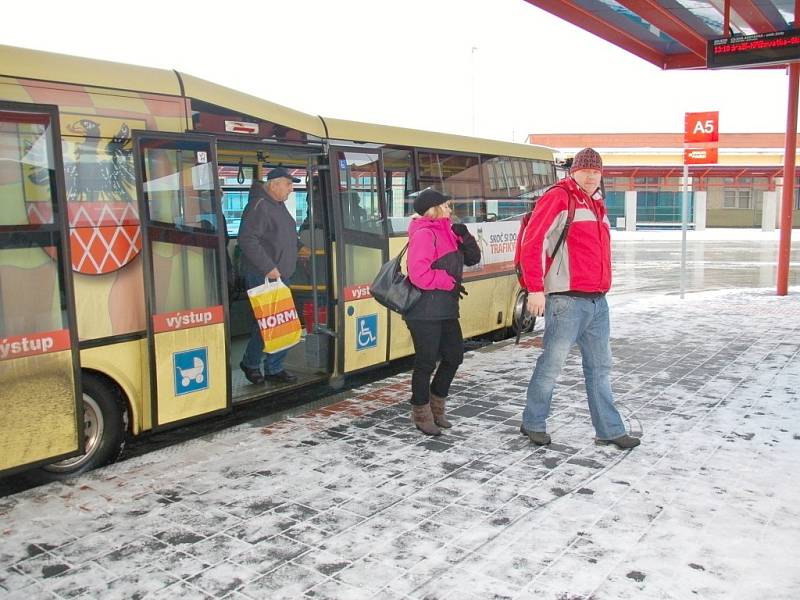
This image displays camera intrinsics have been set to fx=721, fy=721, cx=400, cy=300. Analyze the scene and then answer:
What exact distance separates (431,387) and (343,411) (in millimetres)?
970

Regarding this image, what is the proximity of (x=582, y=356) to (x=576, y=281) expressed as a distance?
59 cm

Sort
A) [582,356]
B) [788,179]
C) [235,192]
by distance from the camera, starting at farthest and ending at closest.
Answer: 1. [788,179]
2. [235,192]
3. [582,356]

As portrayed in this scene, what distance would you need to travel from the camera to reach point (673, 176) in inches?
1683

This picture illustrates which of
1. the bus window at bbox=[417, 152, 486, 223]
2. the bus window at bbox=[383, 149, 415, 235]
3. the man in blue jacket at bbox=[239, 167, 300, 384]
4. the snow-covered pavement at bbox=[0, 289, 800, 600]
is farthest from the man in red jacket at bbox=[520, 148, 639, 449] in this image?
the bus window at bbox=[417, 152, 486, 223]

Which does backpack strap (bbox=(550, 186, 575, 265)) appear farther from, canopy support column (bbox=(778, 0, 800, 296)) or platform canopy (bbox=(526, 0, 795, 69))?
canopy support column (bbox=(778, 0, 800, 296))

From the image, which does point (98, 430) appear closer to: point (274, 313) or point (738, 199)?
point (274, 313)

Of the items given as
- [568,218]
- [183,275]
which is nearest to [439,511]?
[568,218]

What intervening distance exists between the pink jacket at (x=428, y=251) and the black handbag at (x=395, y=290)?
0.25 feet

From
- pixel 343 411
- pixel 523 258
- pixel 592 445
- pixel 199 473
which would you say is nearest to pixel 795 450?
pixel 592 445

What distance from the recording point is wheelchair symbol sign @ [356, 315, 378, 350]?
7180 millimetres

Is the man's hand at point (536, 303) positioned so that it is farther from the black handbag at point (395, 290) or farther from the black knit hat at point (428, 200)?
the black knit hat at point (428, 200)

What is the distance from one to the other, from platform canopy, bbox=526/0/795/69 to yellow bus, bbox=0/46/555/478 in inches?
213

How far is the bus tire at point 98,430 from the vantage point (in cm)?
482

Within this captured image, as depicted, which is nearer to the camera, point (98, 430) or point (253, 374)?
point (98, 430)
